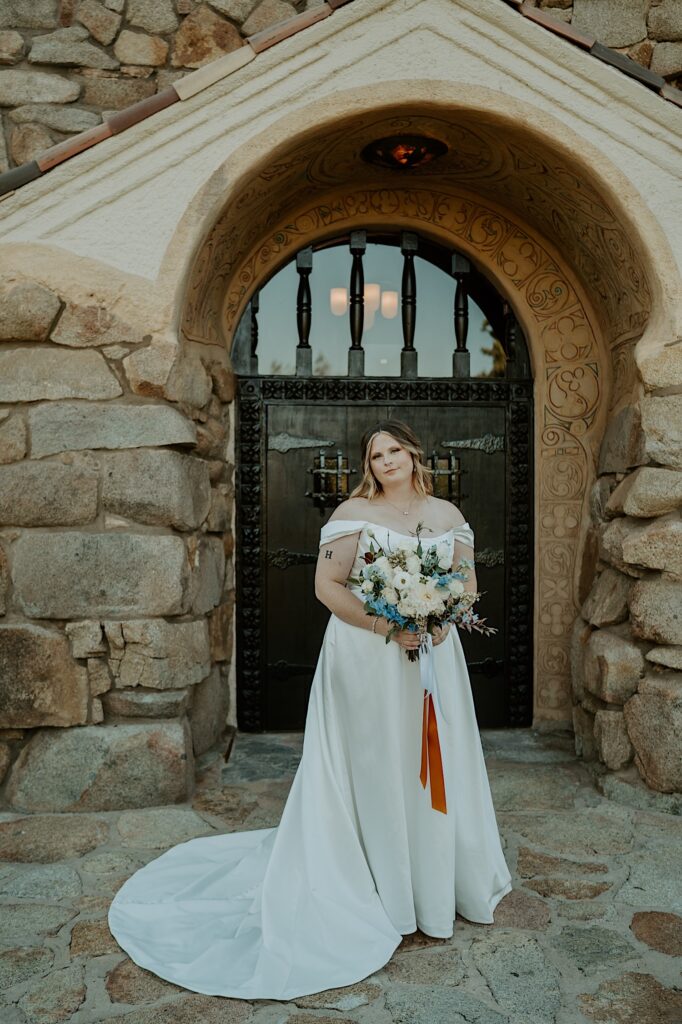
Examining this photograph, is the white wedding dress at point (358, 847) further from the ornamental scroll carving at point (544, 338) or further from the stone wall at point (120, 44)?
the stone wall at point (120, 44)

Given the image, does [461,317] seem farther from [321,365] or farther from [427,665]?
[427,665]

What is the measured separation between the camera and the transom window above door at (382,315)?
5148 millimetres

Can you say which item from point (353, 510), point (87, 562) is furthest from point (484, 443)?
point (87, 562)

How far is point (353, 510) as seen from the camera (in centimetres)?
301

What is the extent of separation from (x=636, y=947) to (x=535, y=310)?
3598 millimetres

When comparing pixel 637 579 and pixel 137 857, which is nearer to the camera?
pixel 137 857

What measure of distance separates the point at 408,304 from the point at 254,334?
0.99 meters

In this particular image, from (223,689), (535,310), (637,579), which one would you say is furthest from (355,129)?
(223,689)

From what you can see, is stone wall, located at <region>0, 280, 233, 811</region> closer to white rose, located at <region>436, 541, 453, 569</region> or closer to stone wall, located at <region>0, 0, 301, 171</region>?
white rose, located at <region>436, 541, 453, 569</region>

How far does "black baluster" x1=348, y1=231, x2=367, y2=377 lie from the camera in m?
5.13

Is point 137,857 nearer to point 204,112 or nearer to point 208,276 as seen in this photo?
point 208,276

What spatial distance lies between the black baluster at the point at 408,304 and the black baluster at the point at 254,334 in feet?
3.00

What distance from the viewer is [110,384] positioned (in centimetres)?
385

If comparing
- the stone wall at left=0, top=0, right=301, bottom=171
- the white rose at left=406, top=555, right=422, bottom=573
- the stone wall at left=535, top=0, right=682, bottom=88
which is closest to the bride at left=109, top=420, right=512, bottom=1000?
the white rose at left=406, top=555, right=422, bottom=573
